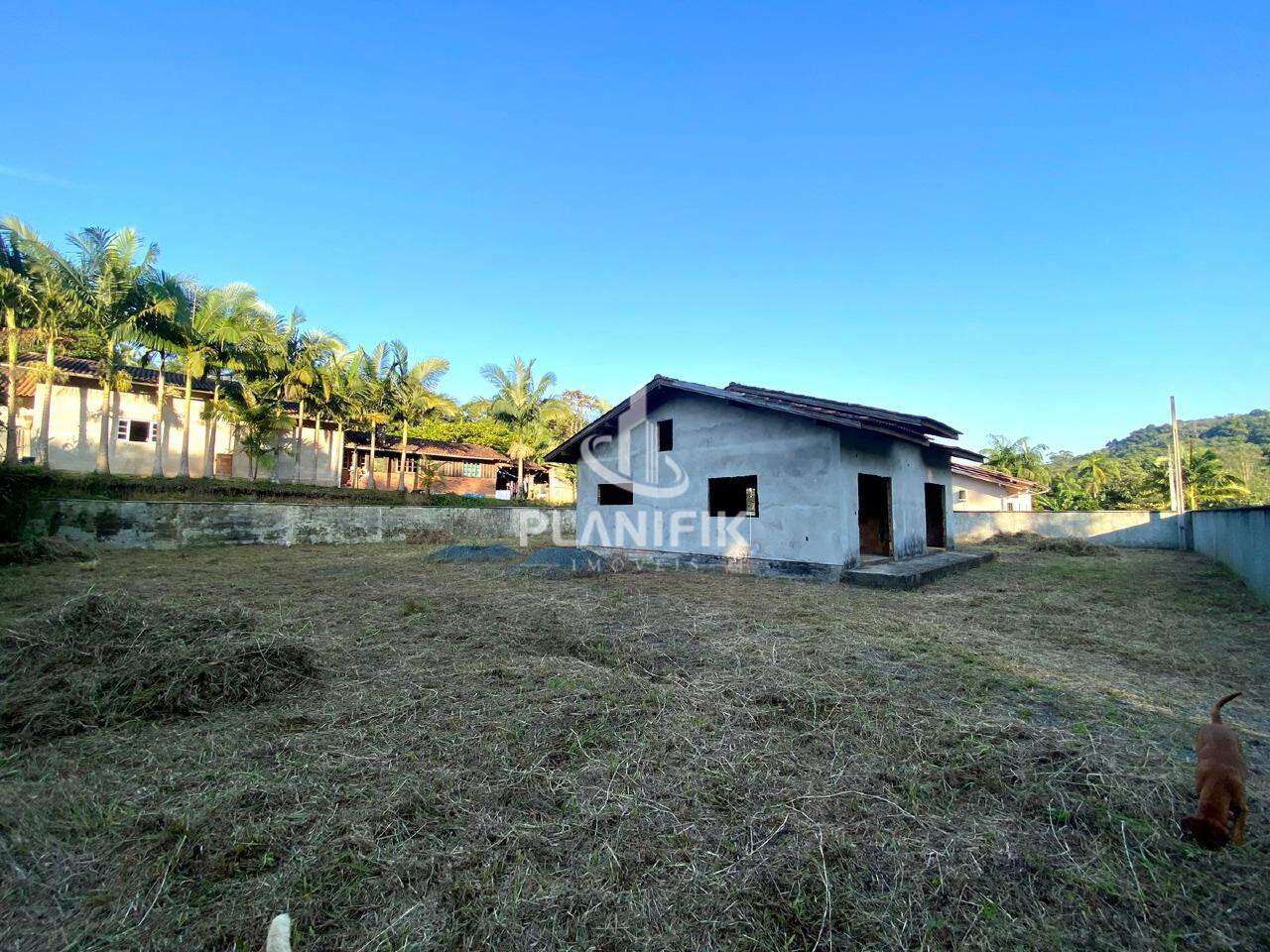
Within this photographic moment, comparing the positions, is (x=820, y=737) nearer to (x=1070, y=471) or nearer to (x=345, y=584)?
(x=345, y=584)

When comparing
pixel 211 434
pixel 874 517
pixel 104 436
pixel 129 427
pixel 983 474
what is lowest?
pixel 874 517

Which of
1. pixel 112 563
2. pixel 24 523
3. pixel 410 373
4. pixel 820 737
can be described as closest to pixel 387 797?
pixel 820 737

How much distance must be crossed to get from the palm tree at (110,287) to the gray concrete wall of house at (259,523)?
5.93 metres

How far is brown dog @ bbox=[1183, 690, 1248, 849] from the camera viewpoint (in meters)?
2.20

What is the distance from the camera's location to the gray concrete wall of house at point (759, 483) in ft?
32.9

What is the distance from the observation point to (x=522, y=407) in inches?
1111

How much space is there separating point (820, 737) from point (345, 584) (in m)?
8.60

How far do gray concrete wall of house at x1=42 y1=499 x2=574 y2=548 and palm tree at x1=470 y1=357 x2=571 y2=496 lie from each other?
6.66 m

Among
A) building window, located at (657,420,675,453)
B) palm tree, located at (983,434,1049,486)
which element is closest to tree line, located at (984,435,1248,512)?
palm tree, located at (983,434,1049,486)

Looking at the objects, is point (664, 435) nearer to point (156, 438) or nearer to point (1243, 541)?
point (1243, 541)

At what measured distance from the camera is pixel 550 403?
29.0 m

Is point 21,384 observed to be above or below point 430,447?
above

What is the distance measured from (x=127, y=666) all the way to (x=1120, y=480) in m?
38.5

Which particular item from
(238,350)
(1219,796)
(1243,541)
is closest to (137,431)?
(238,350)
